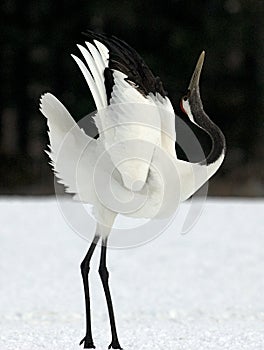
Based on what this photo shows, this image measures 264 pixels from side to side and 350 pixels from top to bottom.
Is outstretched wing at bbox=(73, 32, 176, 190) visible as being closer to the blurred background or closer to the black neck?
the black neck

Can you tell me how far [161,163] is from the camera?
4.36 metres

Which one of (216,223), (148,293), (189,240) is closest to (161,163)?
(148,293)

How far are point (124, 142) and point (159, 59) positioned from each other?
43.2ft

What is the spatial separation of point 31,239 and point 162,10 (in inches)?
321

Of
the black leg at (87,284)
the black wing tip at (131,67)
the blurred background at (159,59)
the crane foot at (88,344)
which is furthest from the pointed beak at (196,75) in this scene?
the blurred background at (159,59)

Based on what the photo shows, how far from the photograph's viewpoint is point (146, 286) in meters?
8.12

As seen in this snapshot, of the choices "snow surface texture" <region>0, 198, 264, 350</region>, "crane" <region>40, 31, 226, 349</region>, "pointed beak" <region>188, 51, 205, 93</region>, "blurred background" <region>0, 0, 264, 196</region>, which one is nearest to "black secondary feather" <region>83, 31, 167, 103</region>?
"crane" <region>40, 31, 226, 349</region>

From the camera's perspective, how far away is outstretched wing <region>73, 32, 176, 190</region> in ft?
14.1

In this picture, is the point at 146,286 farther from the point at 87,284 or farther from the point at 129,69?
the point at 129,69

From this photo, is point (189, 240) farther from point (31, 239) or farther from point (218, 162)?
point (218, 162)

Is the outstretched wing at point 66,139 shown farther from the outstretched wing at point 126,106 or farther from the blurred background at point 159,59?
the blurred background at point 159,59

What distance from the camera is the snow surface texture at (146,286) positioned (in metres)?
5.50

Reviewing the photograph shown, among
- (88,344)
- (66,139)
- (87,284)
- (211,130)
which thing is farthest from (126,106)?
(88,344)

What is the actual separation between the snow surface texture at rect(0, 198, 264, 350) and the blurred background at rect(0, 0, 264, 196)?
4932mm
